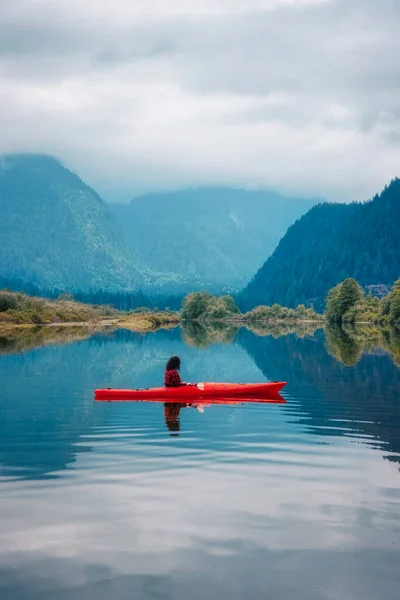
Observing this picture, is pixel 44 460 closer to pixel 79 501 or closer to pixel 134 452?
pixel 134 452

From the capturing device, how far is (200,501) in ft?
57.9

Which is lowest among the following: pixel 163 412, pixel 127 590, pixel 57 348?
pixel 127 590

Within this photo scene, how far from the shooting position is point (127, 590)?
12648 millimetres

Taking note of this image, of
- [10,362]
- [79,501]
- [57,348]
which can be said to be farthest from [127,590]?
[57,348]

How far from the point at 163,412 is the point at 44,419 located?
16.6 feet

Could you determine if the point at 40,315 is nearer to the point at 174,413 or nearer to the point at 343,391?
the point at 343,391

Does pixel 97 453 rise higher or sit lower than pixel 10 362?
lower

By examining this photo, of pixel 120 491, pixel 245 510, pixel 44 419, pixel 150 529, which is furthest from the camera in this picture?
pixel 44 419

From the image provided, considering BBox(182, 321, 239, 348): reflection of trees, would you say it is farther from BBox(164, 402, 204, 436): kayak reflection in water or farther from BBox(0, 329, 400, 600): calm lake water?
BBox(0, 329, 400, 600): calm lake water

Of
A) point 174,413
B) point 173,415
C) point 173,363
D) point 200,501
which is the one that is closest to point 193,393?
point 173,363

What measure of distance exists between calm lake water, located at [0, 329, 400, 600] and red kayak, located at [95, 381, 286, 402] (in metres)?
0.58

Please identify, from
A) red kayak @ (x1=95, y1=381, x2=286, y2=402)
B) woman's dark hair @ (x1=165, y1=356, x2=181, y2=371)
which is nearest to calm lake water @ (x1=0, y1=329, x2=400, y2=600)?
red kayak @ (x1=95, y1=381, x2=286, y2=402)

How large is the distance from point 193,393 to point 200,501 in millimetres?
17600

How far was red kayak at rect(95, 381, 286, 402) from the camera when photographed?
34625 millimetres
